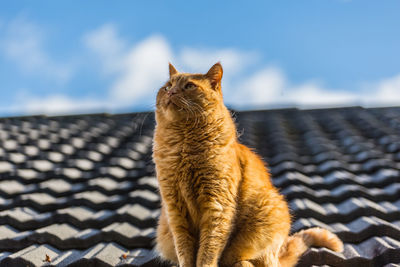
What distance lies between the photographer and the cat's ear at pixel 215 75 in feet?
6.33

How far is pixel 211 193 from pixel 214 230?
17cm

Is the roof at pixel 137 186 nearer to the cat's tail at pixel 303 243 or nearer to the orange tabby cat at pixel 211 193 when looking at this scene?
the cat's tail at pixel 303 243

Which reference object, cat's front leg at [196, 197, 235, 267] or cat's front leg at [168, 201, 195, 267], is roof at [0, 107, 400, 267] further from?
cat's front leg at [196, 197, 235, 267]

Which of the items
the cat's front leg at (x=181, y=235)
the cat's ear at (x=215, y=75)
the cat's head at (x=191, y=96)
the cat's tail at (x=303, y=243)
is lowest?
the cat's tail at (x=303, y=243)

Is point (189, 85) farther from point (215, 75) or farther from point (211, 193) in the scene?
point (211, 193)

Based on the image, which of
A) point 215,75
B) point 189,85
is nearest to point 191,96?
point 189,85

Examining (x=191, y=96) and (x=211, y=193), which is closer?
(x=211, y=193)

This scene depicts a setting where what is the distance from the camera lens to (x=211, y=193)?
1.65 metres

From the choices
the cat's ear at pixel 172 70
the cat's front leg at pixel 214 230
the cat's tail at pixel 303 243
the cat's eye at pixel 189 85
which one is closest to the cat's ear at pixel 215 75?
the cat's eye at pixel 189 85

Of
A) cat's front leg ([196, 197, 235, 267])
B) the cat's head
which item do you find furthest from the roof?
the cat's head

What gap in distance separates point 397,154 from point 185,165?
256cm

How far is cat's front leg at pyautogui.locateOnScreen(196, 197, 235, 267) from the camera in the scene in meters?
1.57

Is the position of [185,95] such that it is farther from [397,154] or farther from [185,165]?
[397,154]

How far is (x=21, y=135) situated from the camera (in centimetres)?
429
